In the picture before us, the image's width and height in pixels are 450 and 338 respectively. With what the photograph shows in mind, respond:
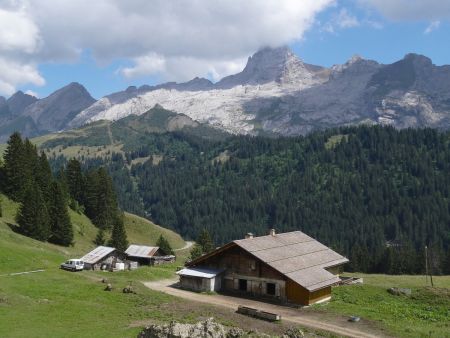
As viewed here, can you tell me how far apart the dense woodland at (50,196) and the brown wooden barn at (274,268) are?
37.4 metres

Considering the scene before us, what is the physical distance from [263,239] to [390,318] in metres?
22.8

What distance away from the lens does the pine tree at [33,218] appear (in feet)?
292

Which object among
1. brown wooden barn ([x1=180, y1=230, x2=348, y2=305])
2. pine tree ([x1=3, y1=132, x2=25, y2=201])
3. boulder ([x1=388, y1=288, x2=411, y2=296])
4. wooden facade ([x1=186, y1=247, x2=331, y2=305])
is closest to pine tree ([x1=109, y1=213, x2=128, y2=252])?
pine tree ([x1=3, y1=132, x2=25, y2=201])

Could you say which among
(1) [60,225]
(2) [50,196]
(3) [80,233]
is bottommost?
(3) [80,233]

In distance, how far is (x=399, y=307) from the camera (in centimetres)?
5650

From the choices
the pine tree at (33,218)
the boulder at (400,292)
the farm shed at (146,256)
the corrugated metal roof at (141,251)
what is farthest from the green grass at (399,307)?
the pine tree at (33,218)

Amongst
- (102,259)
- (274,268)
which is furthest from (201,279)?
(102,259)

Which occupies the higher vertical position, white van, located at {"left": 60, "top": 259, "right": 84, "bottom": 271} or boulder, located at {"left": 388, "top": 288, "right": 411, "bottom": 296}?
white van, located at {"left": 60, "top": 259, "right": 84, "bottom": 271}

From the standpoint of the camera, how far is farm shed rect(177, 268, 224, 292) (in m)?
64.1

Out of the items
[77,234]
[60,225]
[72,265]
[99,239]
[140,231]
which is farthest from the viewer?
[140,231]

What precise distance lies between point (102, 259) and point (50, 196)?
95.8 ft

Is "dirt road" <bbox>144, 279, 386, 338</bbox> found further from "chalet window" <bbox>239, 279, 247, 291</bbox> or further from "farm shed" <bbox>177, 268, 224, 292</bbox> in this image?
"chalet window" <bbox>239, 279, 247, 291</bbox>

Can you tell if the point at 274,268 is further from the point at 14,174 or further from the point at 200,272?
the point at 14,174

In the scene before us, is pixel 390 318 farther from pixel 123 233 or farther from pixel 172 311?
pixel 123 233
